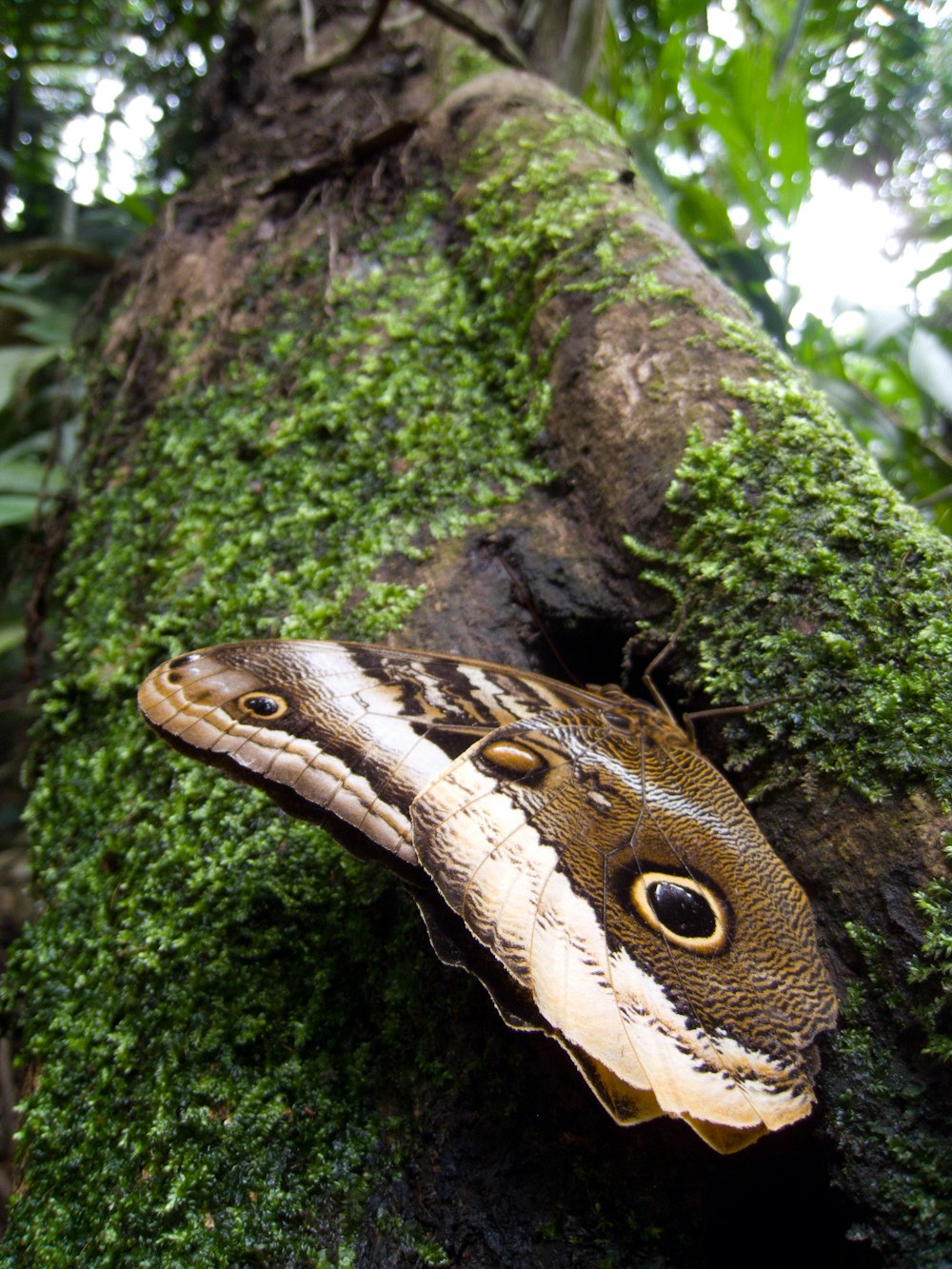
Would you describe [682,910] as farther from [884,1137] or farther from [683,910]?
[884,1137]

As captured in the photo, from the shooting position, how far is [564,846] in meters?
1.00

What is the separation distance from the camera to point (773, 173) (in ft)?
9.75

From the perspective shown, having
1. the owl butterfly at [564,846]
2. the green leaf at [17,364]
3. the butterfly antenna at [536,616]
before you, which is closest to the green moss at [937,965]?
the owl butterfly at [564,846]

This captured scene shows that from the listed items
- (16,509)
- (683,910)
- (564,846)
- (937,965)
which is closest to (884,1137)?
(937,965)

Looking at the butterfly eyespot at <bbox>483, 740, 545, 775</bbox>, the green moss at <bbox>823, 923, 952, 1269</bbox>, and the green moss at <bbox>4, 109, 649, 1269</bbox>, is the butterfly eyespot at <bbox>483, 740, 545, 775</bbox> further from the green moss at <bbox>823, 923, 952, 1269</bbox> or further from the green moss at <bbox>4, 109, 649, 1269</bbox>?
the green moss at <bbox>823, 923, 952, 1269</bbox>

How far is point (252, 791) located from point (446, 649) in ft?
1.44

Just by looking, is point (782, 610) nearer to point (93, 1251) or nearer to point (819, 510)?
point (819, 510)

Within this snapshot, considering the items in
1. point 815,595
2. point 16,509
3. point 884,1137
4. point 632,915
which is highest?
point 815,595

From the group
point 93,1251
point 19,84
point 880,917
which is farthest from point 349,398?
point 19,84

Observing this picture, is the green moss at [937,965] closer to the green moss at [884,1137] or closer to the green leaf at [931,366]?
the green moss at [884,1137]

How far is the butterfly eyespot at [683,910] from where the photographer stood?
0.93m

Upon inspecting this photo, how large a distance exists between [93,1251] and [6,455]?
2.55 m

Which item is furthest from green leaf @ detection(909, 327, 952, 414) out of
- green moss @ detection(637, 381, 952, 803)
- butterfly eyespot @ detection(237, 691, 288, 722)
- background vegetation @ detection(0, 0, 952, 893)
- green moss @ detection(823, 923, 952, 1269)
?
butterfly eyespot @ detection(237, 691, 288, 722)

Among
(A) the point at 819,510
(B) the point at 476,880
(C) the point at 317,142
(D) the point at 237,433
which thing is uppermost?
(C) the point at 317,142
